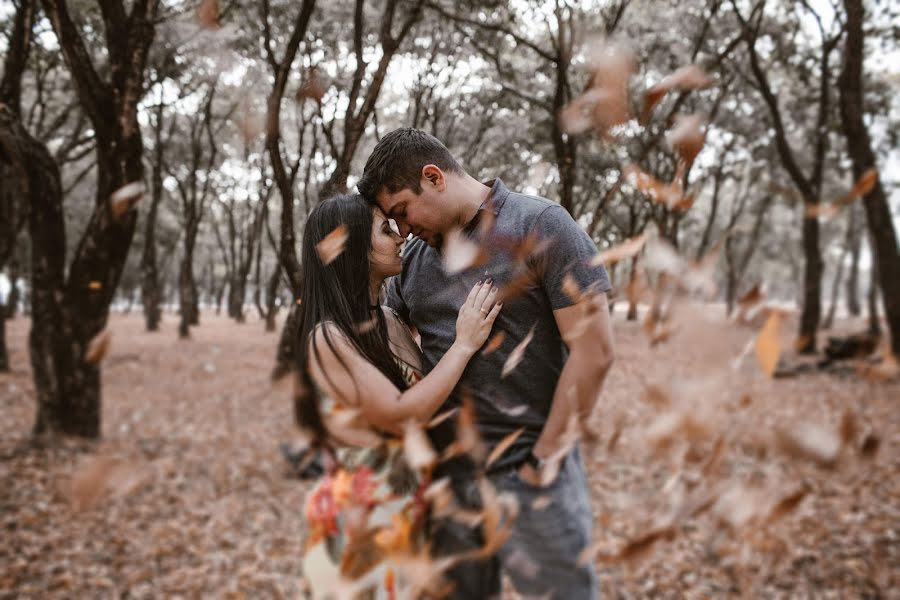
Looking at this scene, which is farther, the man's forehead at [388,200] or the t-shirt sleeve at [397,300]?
the t-shirt sleeve at [397,300]

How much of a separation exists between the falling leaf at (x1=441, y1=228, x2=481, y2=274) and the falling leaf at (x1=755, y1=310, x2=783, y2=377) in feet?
3.06

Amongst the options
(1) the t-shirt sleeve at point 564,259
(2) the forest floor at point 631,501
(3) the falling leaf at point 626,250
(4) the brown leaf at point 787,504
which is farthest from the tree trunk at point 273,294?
(4) the brown leaf at point 787,504

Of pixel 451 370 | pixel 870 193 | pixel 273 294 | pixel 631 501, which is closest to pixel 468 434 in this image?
pixel 451 370

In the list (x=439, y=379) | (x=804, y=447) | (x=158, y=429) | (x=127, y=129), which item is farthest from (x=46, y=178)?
(x=804, y=447)

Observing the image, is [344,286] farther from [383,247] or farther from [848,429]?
[848,429]

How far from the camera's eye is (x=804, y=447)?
Result: 62.0 inches

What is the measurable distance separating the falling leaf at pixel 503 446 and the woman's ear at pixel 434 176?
0.88 m

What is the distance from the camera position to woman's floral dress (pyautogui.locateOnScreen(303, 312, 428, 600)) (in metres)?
2.12

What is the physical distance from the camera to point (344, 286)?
209 cm

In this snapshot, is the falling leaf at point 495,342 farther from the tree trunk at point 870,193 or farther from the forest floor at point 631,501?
the tree trunk at point 870,193

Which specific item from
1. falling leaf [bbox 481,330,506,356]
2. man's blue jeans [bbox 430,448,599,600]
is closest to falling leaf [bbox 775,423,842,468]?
man's blue jeans [bbox 430,448,599,600]

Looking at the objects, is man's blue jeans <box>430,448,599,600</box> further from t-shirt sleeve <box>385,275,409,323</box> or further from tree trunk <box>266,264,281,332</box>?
tree trunk <box>266,264,281,332</box>

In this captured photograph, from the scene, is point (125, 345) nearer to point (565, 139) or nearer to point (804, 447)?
point (565, 139)

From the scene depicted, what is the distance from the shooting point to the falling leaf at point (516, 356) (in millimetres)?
2068
